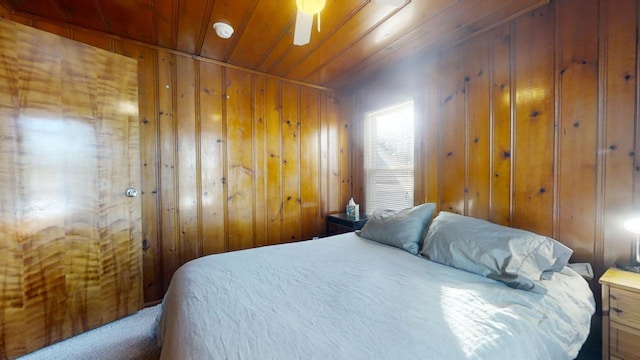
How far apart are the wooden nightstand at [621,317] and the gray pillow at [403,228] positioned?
0.93 m

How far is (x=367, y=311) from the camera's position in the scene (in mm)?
1017

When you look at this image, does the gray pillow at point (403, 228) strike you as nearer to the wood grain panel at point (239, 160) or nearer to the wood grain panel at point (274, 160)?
the wood grain panel at point (274, 160)

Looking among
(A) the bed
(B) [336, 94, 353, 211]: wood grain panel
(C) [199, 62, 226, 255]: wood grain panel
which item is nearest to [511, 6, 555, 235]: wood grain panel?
(A) the bed

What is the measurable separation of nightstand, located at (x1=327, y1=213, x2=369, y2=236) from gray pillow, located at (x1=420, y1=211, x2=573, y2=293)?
1.18 metres

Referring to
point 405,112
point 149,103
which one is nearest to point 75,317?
point 149,103

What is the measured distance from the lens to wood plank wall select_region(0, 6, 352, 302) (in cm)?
232

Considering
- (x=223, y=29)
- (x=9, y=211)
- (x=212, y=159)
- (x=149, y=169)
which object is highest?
(x=223, y=29)

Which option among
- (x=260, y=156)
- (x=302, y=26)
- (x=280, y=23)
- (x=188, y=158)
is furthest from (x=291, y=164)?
(x=302, y=26)

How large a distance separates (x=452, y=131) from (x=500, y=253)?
1209 mm

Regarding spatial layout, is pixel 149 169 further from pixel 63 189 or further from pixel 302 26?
pixel 302 26

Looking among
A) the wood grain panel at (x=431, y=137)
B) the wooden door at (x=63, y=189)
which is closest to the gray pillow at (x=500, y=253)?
the wood grain panel at (x=431, y=137)

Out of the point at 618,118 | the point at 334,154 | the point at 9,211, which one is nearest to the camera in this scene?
the point at 618,118

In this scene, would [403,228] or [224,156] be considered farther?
[224,156]

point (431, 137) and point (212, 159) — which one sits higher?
point (431, 137)
